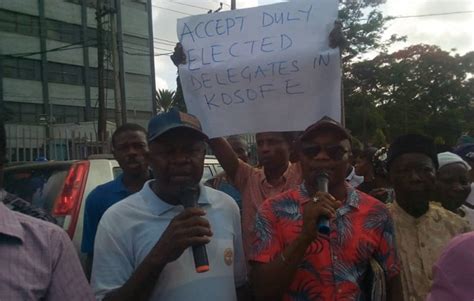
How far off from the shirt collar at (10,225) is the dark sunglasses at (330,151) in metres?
1.23

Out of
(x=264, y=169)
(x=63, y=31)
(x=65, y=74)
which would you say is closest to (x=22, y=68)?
(x=65, y=74)

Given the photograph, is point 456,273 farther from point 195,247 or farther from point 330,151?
point 330,151

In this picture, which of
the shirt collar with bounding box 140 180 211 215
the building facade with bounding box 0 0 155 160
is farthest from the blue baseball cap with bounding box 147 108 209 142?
the building facade with bounding box 0 0 155 160

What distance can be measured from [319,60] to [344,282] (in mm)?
1506

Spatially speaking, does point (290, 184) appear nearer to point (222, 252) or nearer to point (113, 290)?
point (222, 252)

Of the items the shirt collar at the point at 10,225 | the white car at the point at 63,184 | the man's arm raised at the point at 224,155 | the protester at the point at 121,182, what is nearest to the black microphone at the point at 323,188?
the shirt collar at the point at 10,225

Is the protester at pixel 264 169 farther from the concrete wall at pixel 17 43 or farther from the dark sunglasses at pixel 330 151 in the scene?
the concrete wall at pixel 17 43

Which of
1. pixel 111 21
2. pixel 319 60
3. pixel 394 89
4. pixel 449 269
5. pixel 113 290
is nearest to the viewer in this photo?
pixel 449 269

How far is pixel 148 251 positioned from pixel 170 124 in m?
0.56

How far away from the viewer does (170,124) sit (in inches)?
91.2

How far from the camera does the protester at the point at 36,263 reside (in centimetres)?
150

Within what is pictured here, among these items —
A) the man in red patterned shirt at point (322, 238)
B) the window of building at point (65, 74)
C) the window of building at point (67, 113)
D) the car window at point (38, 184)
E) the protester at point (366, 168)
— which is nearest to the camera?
the man in red patterned shirt at point (322, 238)

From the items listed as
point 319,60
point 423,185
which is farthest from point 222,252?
point 319,60

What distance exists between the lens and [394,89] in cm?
4409
